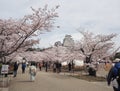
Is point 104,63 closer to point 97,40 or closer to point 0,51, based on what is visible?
point 97,40

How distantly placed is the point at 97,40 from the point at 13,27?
18.0 meters

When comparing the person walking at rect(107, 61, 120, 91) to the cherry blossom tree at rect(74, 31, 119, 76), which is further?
the cherry blossom tree at rect(74, 31, 119, 76)

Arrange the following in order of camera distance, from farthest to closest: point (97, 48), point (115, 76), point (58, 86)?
1. point (97, 48)
2. point (58, 86)
3. point (115, 76)

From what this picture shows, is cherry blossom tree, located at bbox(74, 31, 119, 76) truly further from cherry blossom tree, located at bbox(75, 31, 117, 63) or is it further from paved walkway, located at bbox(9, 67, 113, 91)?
paved walkway, located at bbox(9, 67, 113, 91)

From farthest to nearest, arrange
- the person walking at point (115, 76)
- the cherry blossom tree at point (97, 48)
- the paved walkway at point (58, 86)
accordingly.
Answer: the cherry blossom tree at point (97, 48), the paved walkway at point (58, 86), the person walking at point (115, 76)

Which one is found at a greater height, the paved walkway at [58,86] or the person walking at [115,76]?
the person walking at [115,76]

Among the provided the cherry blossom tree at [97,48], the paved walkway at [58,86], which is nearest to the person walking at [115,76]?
the paved walkway at [58,86]

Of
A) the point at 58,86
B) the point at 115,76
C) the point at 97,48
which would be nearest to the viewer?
the point at 115,76

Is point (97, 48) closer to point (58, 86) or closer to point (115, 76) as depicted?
point (58, 86)

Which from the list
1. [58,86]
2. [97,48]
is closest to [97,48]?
[97,48]

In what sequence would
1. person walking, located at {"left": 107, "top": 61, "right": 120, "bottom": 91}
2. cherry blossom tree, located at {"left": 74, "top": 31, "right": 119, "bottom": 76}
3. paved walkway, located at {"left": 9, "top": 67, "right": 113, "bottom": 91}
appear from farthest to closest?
cherry blossom tree, located at {"left": 74, "top": 31, "right": 119, "bottom": 76}
paved walkway, located at {"left": 9, "top": 67, "right": 113, "bottom": 91}
person walking, located at {"left": 107, "top": 61, "right": 120, "bottom": 91}

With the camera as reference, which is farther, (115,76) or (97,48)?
(97,48)

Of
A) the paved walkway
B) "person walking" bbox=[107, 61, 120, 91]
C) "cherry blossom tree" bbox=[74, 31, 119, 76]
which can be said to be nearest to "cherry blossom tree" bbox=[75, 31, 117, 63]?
"cherry blossom tree" bbox=[74, 31, 119, 76]

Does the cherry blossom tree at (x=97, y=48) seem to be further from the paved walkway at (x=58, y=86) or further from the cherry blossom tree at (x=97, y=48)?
the paved walkway at (x=58, y=86)
